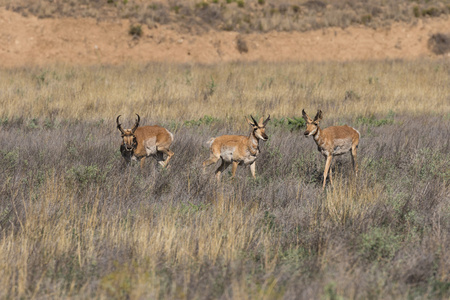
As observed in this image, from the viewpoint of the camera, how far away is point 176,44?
105 ft

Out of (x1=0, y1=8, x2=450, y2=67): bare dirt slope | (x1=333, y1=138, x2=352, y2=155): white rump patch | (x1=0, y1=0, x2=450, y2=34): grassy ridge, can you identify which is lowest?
(x1=0, y1=8, x2=450, y2=67): bare dirt slope

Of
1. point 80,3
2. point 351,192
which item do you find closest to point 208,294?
point 351,192

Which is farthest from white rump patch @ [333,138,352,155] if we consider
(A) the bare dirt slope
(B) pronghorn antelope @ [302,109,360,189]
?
Answer: (A) the bare dirt slope

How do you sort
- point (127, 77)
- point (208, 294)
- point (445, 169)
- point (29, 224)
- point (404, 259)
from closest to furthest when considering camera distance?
point (208, 294) < point (404, 259) < point (29, 224) < point (445, 169) < point (127, 77)

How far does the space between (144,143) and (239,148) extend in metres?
1.77

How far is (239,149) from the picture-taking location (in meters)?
8.51

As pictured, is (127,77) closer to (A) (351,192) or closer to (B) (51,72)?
(B) (51,72)

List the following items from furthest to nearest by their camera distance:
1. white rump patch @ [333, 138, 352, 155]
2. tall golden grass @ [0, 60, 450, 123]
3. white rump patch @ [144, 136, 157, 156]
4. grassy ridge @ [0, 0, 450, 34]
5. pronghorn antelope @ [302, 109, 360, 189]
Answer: grassy ridge @ [0, 0, 450, 34], tall golden grass @ [0, 60, 450, 123], white rump patch @ [144, 136, 157, 156], white rump patch @ [333, 138, 352, 155], pronghorn antelope @ [302, 109, 360, 189]

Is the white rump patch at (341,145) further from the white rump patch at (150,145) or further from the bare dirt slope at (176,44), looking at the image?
the bare dirt slope at (176,44)

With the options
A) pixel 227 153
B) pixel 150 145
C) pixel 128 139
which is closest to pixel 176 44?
pixel 150 145

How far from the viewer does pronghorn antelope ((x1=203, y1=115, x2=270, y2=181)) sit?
8289 millimetres

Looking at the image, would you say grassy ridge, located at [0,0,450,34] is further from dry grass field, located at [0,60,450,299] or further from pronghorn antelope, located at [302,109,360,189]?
pronghorn antelope, located at [302,109,360,189]

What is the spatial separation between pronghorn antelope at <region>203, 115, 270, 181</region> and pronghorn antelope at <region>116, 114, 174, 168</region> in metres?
0.95

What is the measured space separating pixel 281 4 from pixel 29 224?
114 ft
